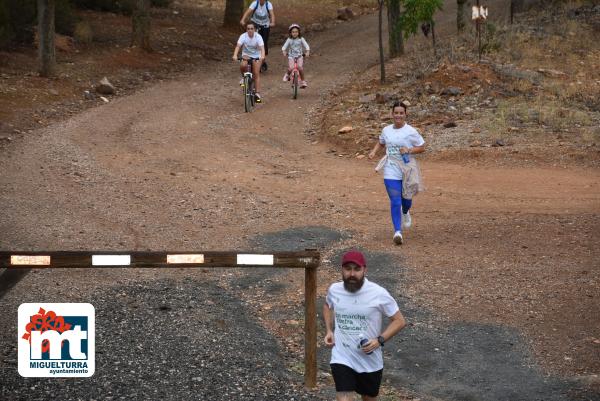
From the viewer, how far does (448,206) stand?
15.1 m

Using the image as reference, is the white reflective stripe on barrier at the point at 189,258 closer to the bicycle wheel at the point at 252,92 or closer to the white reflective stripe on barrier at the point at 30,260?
the white reflective stripe on barrier at the point at 30,260

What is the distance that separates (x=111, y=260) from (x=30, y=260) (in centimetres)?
64

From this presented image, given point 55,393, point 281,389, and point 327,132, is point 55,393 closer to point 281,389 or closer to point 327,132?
point 281,389

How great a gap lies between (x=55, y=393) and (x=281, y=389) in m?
1.87

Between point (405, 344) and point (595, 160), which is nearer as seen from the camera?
point (405, 344)

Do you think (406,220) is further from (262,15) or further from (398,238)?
(262,15)

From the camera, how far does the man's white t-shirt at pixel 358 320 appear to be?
690 centimetres

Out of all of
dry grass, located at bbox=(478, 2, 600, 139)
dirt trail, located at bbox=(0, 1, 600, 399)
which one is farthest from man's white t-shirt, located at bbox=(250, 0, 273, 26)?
dry grass, located at bbox=(478, 2, 600, 139)

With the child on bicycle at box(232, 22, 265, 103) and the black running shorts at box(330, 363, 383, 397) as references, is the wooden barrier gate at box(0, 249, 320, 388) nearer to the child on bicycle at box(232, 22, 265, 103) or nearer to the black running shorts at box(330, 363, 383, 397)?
the black running shorts at box(330, 363, 383, 397)

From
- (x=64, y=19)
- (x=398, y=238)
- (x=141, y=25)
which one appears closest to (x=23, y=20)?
(x=64, y=19)

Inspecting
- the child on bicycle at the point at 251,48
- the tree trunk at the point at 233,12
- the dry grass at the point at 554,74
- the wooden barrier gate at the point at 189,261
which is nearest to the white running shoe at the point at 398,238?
the wooden barrier gate at the point at 189,261

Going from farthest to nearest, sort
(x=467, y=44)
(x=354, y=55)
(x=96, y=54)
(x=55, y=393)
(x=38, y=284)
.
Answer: (x=354, y=55) < (x=96, y=54) < (x=467, y=44) < (x=38, y=284) < (x=55, y=393)

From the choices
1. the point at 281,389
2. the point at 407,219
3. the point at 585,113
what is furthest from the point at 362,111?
the point at 281,389

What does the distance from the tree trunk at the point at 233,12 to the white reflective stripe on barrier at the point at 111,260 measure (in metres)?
26.1
